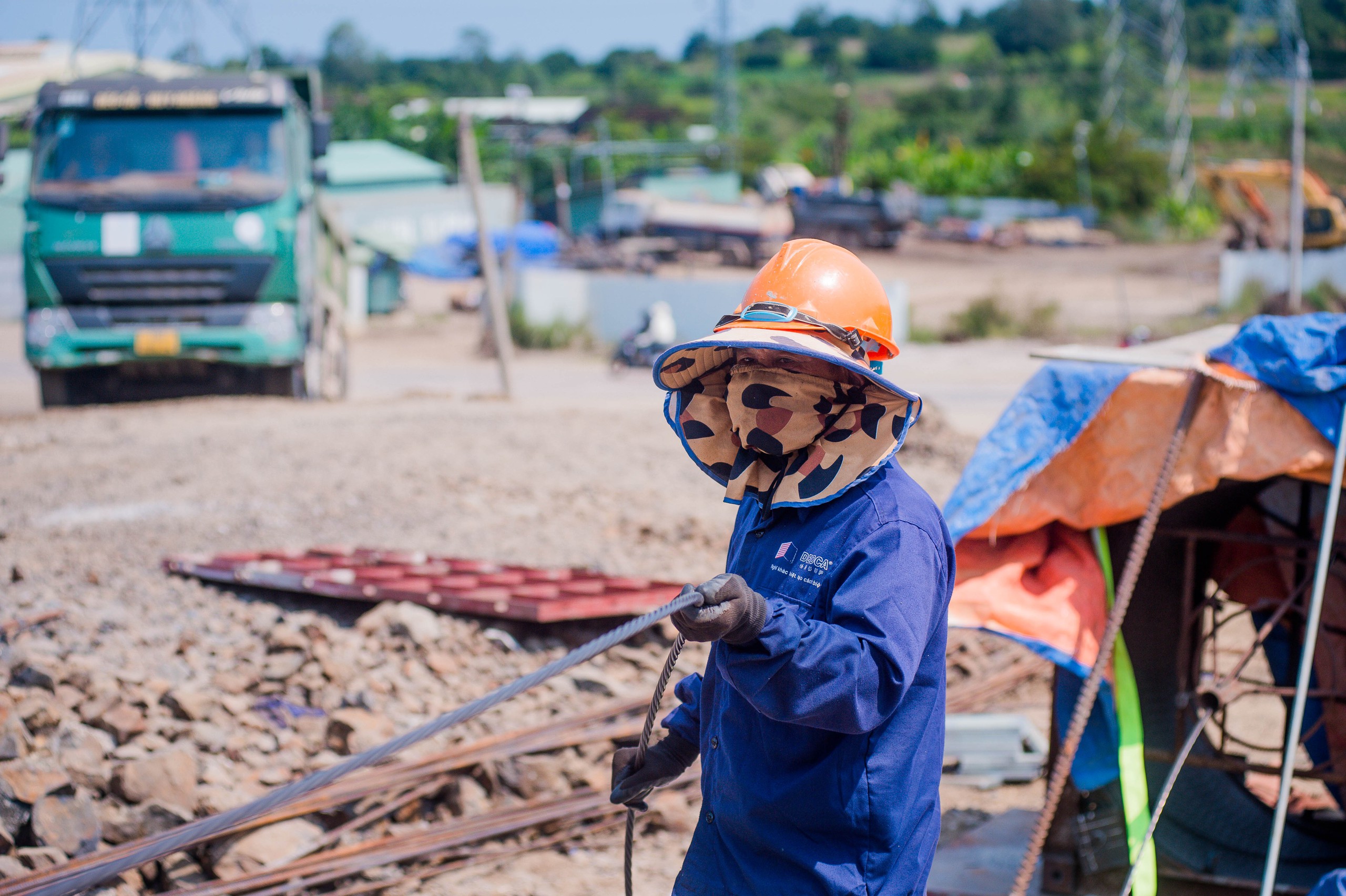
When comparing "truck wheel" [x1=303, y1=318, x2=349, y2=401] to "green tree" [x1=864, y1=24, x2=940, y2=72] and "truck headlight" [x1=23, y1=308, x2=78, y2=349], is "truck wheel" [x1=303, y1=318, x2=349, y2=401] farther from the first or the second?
"green tree" [x1=864, y1=24, x2=940, y2=72]

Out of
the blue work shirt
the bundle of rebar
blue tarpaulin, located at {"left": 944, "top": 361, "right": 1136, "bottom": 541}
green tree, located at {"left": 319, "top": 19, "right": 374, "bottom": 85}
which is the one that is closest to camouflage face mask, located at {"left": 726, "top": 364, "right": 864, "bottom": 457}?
the blue work shirt

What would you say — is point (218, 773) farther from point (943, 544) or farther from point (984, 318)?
point (984, 318)

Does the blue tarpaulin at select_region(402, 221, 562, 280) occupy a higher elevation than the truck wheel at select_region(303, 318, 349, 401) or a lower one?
lower

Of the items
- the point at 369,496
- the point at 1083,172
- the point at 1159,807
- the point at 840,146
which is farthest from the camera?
the point at 1083,172

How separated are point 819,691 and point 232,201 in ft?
32.9

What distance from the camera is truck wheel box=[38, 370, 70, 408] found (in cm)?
1154

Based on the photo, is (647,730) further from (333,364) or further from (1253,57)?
(1253,57)

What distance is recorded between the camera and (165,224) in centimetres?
1050

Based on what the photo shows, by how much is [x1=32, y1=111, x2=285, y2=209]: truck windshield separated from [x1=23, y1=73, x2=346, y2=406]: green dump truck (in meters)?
0.01

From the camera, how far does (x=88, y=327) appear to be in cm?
1066

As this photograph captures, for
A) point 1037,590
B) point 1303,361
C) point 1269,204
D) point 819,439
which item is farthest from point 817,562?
point 1269,204

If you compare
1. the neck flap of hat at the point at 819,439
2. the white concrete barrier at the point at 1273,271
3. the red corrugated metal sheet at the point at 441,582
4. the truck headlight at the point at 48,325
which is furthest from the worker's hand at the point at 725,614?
the white concrete barrier at the point at 1273,271

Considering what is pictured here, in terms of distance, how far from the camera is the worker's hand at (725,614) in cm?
180

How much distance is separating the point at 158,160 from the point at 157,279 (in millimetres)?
1062
